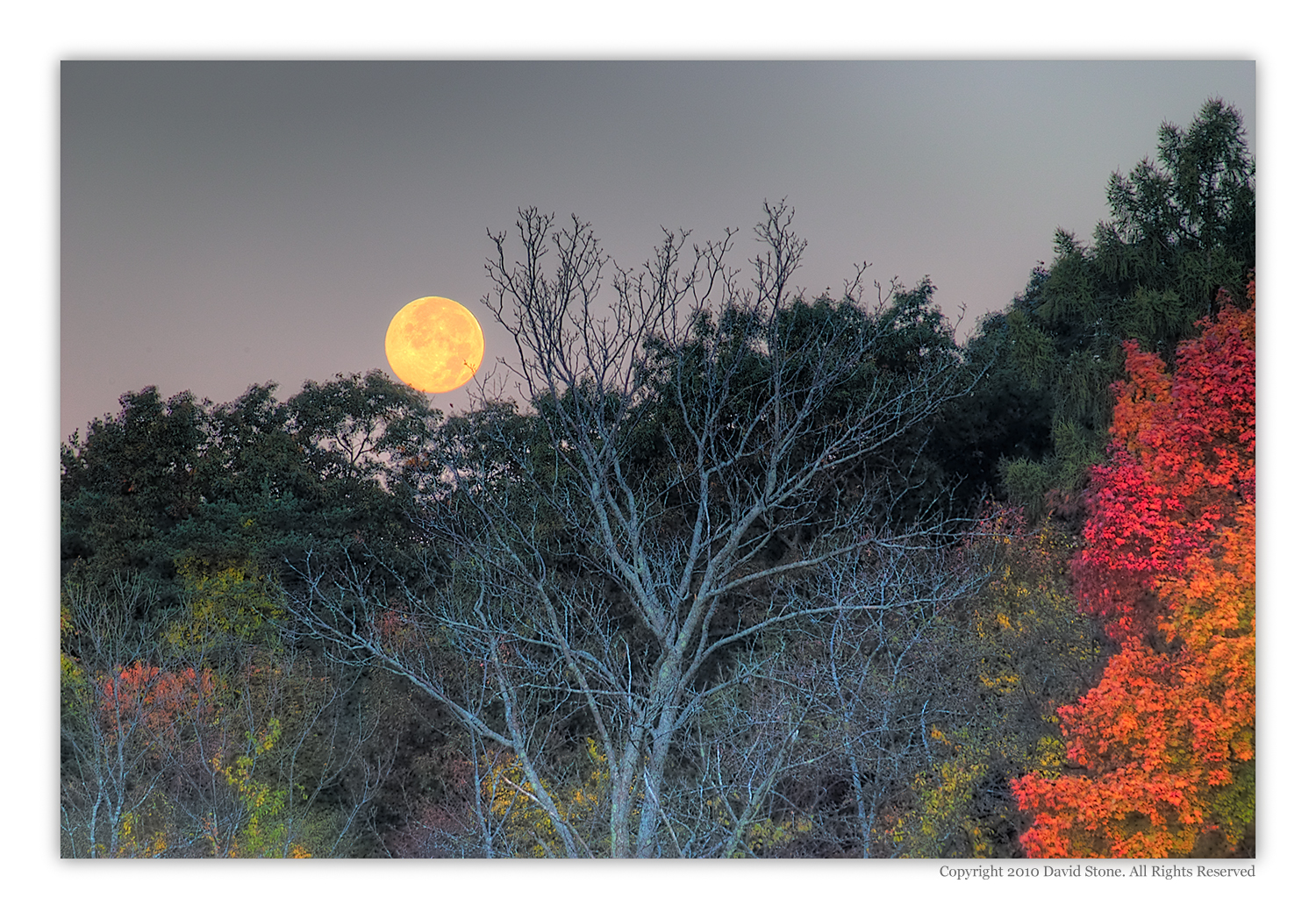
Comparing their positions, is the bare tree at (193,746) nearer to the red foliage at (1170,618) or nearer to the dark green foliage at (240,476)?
the dark green foliage at (240,476)

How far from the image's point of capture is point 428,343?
4316 millimetres

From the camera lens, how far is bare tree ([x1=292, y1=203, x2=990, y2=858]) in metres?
4.16

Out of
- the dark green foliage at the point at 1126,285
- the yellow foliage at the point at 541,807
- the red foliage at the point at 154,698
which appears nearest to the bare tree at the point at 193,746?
the red foliage at the point at 154,698

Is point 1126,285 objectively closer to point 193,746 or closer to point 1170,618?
point 1170,618

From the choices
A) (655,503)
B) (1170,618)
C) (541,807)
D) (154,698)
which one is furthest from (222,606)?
(1170,618)

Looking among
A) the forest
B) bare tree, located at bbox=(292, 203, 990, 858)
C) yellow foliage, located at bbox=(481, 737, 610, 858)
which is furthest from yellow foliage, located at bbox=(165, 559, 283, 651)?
yellow foliage, located at bbox=(481, 737, 610, 858)

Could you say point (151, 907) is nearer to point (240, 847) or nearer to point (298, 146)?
point (240, 847)

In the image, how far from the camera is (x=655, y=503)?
4.61 m

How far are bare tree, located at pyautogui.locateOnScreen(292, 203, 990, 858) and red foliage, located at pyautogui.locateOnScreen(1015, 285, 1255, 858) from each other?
0.85 m

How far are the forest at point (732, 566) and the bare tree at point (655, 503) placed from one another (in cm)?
2

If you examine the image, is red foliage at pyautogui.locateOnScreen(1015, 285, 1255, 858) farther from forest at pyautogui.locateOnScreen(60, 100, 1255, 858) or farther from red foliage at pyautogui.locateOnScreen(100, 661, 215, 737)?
red foliage at pyautogui.locateOnScreen(100, 661, 215, 737)

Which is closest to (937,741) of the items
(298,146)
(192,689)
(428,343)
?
(428,343)

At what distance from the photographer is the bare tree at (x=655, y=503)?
416 centimetres

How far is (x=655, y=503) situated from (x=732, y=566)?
0.57 m
